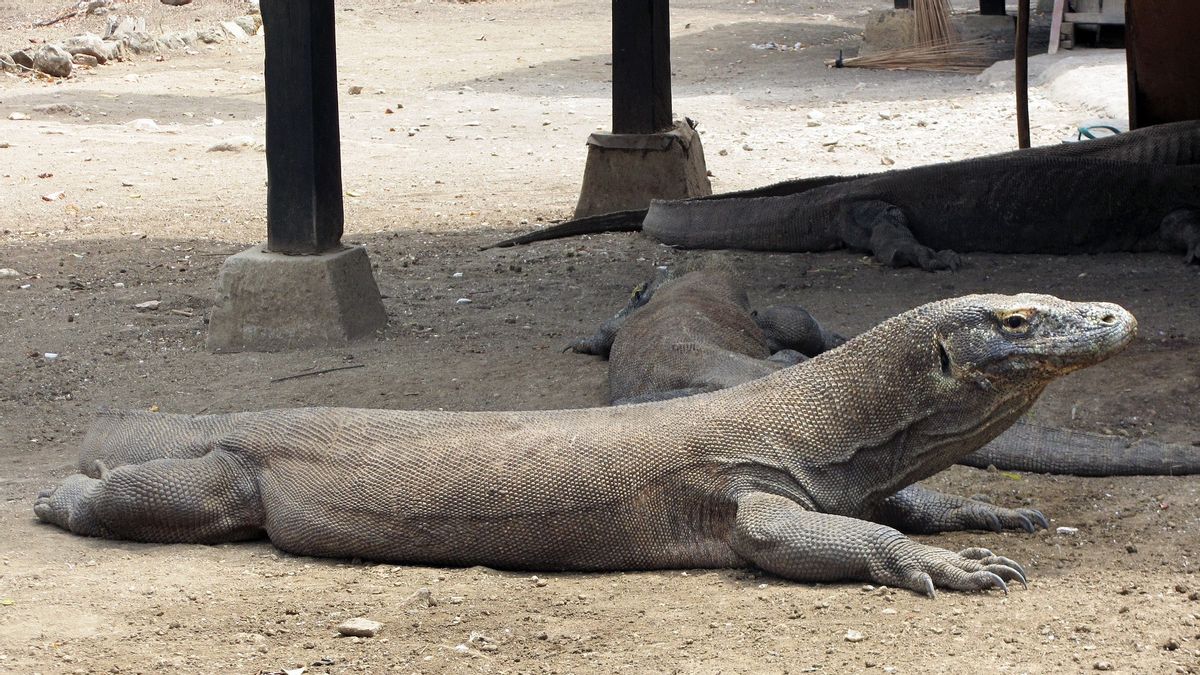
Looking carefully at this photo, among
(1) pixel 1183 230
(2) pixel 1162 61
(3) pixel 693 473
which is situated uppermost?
(2) pixel 1162 61

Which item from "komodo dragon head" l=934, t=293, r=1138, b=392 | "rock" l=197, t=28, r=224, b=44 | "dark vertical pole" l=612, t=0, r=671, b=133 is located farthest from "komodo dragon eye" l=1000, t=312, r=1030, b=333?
"rock" l=197, t=28, r=224, b=44

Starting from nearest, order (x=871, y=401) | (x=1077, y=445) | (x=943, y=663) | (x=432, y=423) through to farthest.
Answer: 1. (x=943, y=663)
2. (x=871, y=401)
3. (x=432, y=423)
4. (x=1077, y=445)

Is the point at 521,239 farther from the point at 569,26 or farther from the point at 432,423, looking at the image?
the point at 569,26

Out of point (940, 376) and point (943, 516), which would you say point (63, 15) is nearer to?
point (943, 516)

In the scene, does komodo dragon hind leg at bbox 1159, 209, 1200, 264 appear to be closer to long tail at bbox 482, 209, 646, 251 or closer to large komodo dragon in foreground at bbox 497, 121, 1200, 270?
large komodo dragon in foreground at bbox 497, 121, 1200, 270

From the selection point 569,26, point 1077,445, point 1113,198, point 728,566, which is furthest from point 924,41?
point 728,566

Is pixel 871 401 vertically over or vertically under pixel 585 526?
over

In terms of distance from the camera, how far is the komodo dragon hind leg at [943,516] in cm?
374

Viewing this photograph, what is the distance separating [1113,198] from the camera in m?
8.20

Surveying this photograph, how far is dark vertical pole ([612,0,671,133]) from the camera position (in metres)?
8.93

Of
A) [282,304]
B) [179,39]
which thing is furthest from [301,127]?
[179,39]

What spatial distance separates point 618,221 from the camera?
891 cm

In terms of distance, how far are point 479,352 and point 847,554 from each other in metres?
3.29

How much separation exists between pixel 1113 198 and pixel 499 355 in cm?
417
